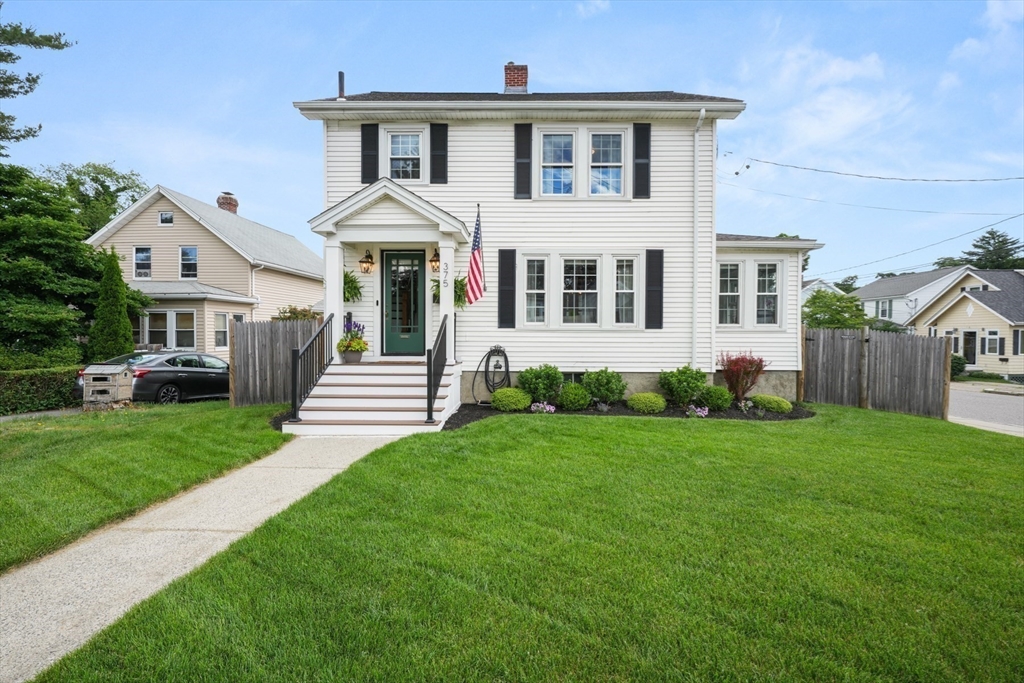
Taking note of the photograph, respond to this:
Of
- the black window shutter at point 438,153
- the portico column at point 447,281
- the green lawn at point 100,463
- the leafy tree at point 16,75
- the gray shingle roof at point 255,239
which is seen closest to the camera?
the green lawn at point 100,463

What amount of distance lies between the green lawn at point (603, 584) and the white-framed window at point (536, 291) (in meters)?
5.20

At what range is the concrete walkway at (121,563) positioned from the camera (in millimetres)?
2494

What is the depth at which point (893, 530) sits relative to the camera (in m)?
3.79

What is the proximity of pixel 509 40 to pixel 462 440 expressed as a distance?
40.6 feet

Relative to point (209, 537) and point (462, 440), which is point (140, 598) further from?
point (462, 440)

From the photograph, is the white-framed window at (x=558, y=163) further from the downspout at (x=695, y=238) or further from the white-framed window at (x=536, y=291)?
the downspout at (x=695, y=238)

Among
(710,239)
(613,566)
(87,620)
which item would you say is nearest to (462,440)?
(613,566)

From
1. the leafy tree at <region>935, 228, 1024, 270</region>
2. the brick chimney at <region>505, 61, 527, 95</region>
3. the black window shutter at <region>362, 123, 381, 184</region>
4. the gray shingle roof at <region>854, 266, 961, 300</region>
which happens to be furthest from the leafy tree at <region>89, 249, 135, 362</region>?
the leafy tree at <region>935, 228, 1024, 270</region>

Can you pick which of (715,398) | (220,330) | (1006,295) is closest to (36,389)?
(220,330)

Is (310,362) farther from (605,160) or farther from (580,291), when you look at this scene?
(605,160)

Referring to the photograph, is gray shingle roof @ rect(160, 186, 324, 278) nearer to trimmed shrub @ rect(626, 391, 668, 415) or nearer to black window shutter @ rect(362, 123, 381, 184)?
black window shutter @ rect(362, 123, 381, 184)

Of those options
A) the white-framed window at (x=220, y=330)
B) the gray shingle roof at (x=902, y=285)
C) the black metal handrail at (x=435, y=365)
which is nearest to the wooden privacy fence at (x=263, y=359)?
the black metal handrail at (x=435, y=365)

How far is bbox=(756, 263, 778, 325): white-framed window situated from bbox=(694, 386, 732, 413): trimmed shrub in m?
2.39

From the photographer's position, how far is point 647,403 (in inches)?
364
